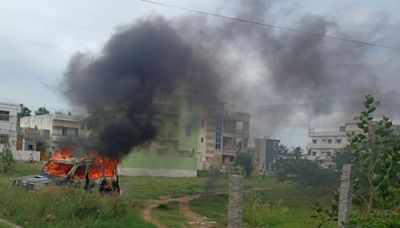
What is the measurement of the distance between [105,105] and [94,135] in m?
1.42

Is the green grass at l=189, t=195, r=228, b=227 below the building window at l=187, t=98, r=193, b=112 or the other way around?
below

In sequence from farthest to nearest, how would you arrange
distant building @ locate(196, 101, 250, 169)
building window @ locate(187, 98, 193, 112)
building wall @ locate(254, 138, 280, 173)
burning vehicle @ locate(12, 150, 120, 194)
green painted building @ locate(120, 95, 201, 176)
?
building wall @ locate(254, 138, 280, 173) < green painted building @ locate(120, 95, 201, 176) < building window @ locate(187, 98, 193, 112) < distant building @ locate(196, 101, 250, 169) < burning vehicle @ locate(12, 150, 120, 194)

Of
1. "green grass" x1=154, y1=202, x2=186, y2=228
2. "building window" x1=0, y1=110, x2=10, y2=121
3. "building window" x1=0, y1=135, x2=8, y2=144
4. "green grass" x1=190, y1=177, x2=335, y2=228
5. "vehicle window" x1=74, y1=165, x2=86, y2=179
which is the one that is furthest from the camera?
"building window" x1=0, y1=110, x2=10, y2=121

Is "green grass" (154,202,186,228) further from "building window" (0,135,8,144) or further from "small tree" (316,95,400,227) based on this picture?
"building window" (0,135,8,144)

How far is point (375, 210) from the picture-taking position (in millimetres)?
5645

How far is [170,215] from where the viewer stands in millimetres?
15289

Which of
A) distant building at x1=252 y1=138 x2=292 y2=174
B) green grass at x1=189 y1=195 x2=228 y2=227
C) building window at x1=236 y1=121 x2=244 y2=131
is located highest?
building window at x1=236 y1=121 x2=244 y2=131

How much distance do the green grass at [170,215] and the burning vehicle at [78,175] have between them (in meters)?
1.62

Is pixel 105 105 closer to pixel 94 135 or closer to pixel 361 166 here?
pixel 94 135

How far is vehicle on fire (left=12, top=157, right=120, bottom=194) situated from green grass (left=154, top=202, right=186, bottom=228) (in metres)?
1.62

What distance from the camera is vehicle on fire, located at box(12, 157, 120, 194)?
638 inches

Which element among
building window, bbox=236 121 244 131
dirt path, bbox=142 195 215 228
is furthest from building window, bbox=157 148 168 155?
building window, bbox=236 121 244 131

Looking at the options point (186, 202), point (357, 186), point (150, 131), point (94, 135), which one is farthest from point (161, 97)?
point (357, 186)

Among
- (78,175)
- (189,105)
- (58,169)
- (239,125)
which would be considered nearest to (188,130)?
(189,105)
